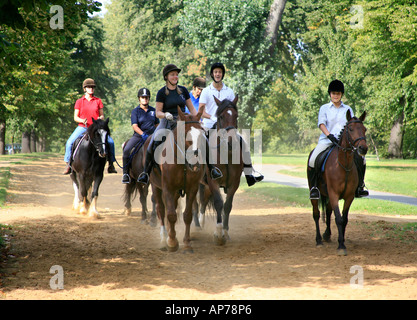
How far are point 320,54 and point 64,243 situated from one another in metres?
32.4

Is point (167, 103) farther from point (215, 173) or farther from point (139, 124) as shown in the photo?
point (139, 124)

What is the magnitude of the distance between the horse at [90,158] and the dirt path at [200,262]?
602 mm

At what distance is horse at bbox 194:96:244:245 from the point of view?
32.4 feet

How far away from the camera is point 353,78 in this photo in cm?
3150

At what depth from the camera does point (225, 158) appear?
1045 cm

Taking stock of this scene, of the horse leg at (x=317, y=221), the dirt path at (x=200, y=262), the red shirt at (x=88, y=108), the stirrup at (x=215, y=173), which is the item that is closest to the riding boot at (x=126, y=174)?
the dirt path at (x=200, y=262)

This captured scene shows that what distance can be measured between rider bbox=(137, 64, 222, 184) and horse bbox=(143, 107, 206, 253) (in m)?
0.32

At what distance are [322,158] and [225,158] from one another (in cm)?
206

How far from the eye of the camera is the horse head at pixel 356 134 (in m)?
8.91

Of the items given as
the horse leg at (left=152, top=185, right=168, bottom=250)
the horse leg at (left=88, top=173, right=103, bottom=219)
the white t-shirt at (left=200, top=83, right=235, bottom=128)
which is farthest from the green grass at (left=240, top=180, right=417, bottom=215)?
the horse leg at (left=152, top=185, right=168, bottom=250)

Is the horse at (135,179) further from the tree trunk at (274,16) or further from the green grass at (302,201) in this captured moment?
the tree trunk at (274,16)

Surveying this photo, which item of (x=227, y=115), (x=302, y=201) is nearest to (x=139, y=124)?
(x=227, y=115)
